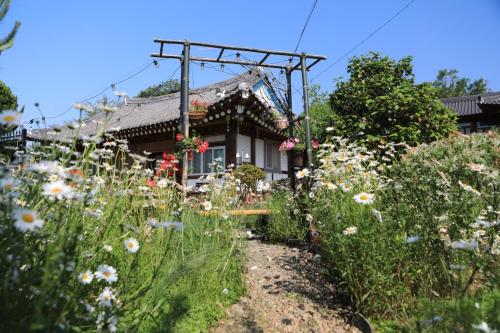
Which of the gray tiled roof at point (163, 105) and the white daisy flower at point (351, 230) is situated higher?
the gray tiled roof at point (163, 105)

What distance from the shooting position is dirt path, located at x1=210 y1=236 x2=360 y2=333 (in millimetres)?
2195

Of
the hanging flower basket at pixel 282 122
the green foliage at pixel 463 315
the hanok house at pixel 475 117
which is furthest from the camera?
the hanok house at pixel 475 117

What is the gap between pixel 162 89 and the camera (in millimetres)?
37688

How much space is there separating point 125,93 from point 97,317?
108cm

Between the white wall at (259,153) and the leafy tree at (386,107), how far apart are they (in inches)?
198

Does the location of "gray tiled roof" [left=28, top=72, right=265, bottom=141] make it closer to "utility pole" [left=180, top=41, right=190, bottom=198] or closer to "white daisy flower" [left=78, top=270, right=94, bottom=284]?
"utility pole" [left=180, top=41, right=190, bottom=198]

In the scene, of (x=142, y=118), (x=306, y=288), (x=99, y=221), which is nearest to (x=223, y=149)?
(x=142, y=118)

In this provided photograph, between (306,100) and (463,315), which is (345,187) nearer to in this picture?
(463,315)

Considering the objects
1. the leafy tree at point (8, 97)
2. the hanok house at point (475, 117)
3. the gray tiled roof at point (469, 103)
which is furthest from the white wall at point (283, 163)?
the gray tiled roof at point (469, 103)

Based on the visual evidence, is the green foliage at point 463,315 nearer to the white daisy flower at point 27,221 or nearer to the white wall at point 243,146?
the white daisy flower at point 27,221

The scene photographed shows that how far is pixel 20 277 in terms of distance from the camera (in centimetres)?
110

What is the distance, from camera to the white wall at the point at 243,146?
34.6 feet

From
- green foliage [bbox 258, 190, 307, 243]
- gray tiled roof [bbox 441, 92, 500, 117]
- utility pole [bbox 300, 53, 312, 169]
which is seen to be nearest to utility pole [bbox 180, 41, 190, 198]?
green foliage [bbox 258, 190, 307, 243]

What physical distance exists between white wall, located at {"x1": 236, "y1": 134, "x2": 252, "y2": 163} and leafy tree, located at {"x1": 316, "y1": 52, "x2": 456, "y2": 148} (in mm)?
4347
